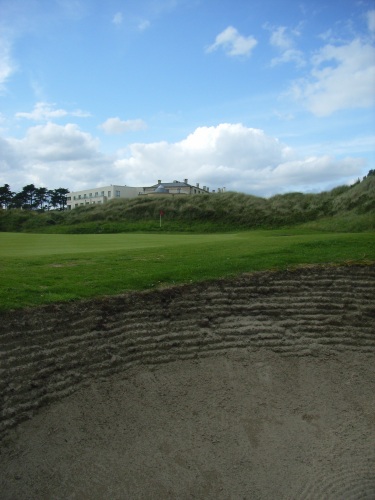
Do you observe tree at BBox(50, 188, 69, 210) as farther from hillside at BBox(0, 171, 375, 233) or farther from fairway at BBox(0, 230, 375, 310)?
fairway at BBox(0, 230, 375, 310)

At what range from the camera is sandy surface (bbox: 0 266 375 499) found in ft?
29.7

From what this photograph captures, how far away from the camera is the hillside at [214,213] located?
1629 inches

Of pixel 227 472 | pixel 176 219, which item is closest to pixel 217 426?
pixel 227 472

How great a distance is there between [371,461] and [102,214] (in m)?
49.4

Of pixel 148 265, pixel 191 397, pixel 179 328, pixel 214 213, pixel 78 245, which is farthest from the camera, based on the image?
pixel 214 213

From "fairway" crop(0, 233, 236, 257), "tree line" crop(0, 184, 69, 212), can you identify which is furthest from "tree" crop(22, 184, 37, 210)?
"fairway" crop(0, 233, 236, 257)

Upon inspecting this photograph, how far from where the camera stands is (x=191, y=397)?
11.1 meters

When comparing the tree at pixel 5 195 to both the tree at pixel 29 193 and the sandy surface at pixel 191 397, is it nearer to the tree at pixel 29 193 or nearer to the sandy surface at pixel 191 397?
the tree at pixel 29 193

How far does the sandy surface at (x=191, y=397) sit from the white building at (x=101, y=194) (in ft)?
374

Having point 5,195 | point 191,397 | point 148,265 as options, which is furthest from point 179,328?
point 5,195

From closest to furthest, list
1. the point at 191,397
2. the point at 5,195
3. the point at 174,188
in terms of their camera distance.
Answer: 1. the point at 191,397
2. the point at 5,195
3. the point at 174,188

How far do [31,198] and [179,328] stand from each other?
120259 millimetres

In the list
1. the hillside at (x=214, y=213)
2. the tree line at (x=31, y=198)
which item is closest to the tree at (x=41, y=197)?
the tree line at (x=31, y=198)

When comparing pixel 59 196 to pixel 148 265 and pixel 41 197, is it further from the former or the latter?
pixel 148 265
